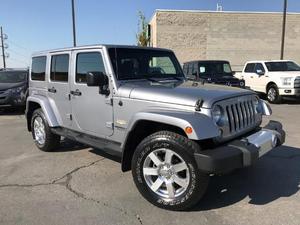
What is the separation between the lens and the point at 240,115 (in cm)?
470

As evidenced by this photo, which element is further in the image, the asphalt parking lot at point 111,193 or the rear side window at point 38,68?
the rear side window at point 38,68

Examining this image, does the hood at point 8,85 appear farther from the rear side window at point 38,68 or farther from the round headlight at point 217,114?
the round headlight at point 217,114

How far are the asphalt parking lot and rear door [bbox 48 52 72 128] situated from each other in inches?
30.8

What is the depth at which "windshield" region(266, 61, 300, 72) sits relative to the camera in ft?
52.4

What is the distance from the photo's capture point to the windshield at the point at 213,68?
47.4 feet

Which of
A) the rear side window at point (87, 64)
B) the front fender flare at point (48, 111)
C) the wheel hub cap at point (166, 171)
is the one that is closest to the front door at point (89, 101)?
the rear side window at point (87, 64)

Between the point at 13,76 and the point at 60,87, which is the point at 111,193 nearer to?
the point at 60,87

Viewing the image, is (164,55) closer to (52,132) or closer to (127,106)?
(127,106)

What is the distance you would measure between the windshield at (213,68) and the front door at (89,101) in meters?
8.98

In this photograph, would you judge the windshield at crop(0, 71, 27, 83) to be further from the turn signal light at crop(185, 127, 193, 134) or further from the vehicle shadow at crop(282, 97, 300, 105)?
the turn signal light at crop(185, 127, 193, 134)

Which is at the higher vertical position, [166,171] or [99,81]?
[99,81]

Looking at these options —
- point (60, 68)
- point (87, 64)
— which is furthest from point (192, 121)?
point (60, 68)

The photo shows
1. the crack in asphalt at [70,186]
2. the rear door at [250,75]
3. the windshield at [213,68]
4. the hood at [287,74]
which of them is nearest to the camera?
the crack in asphalt at [70,186]

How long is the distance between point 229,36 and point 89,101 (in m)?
27.9
